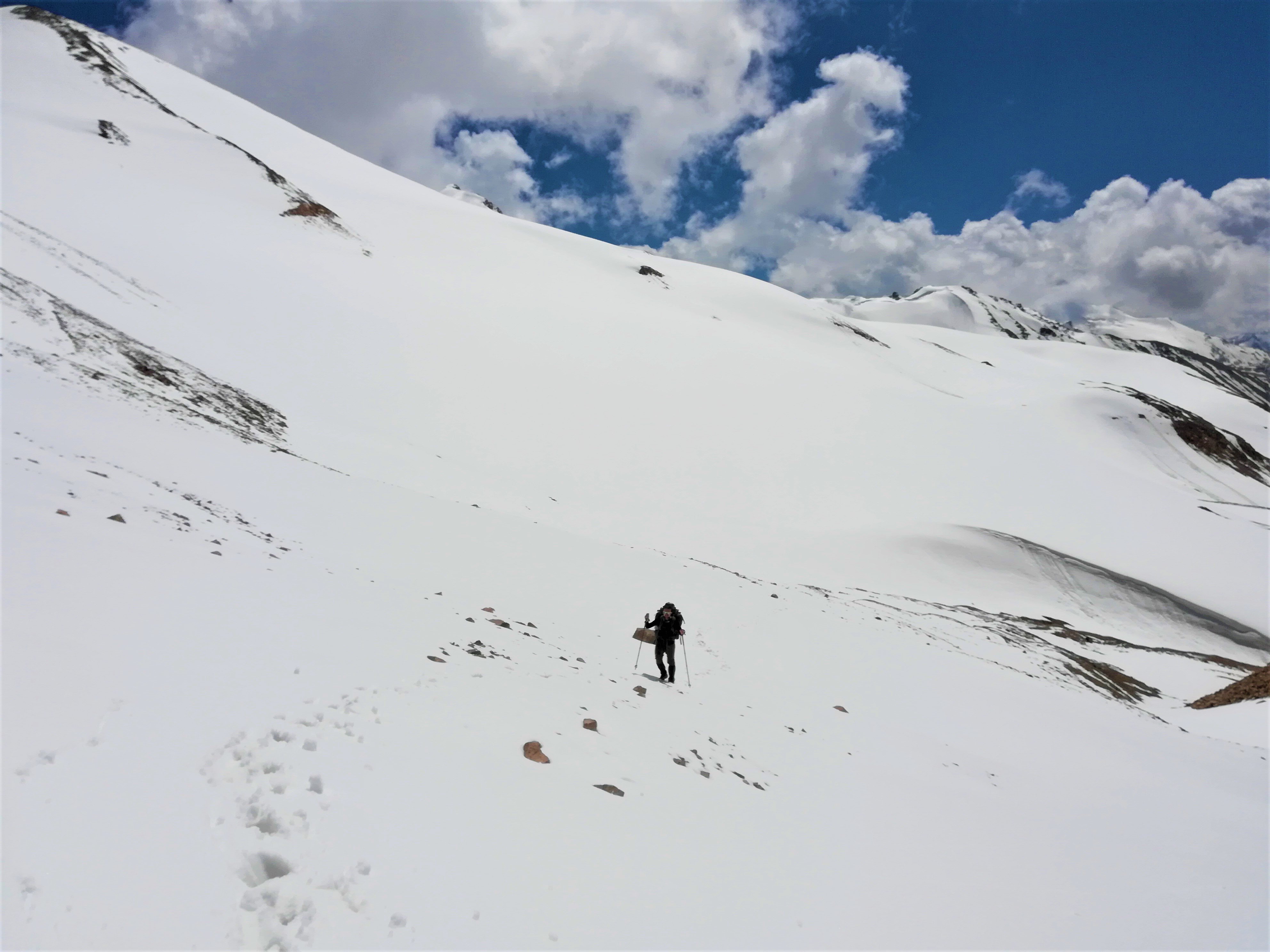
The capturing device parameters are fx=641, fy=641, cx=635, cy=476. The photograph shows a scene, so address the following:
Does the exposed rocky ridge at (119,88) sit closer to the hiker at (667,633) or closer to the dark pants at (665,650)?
the hiker at (667,633)

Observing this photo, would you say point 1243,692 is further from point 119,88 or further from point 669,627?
point 119,88

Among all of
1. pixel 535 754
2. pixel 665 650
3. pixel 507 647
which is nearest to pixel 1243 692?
pixel 665 650

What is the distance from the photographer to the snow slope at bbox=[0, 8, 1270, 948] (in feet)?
14.7

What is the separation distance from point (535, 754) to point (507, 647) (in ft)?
10.2

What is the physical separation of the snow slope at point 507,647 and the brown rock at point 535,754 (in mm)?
133

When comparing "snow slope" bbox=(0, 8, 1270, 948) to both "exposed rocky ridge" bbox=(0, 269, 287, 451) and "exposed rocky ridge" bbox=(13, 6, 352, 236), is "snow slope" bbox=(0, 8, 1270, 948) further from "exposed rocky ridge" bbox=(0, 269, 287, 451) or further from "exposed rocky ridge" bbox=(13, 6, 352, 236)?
"exposed rocky ridge" bbox=(13, 6, 352, 236)

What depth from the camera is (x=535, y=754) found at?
6.66 m

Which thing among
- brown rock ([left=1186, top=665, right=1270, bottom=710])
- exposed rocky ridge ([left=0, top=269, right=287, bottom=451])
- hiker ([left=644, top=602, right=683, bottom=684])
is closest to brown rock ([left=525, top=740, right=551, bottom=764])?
hiker ([left=644, top=602, right=683, bottom=684])

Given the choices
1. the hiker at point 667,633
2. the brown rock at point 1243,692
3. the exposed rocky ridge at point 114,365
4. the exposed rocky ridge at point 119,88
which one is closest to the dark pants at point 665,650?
the hiker at point 667,633

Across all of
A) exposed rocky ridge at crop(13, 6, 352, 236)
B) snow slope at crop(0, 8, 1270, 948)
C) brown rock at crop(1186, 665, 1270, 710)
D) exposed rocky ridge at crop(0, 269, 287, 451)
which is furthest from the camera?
exposed rocky ridge at crop(13, 6, 352, 236)

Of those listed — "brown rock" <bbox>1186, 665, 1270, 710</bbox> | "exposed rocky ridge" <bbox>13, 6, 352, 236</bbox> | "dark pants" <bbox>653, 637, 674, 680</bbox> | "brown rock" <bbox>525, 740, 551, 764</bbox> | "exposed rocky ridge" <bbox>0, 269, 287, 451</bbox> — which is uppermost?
"exposed rocky ridge" <bbox>13, 6, 352, 236</bbox>

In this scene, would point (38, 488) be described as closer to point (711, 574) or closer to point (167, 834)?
point (167, 834)

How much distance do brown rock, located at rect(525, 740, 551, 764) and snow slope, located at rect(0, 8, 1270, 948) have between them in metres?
0.13

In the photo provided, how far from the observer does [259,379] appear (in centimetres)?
2258
